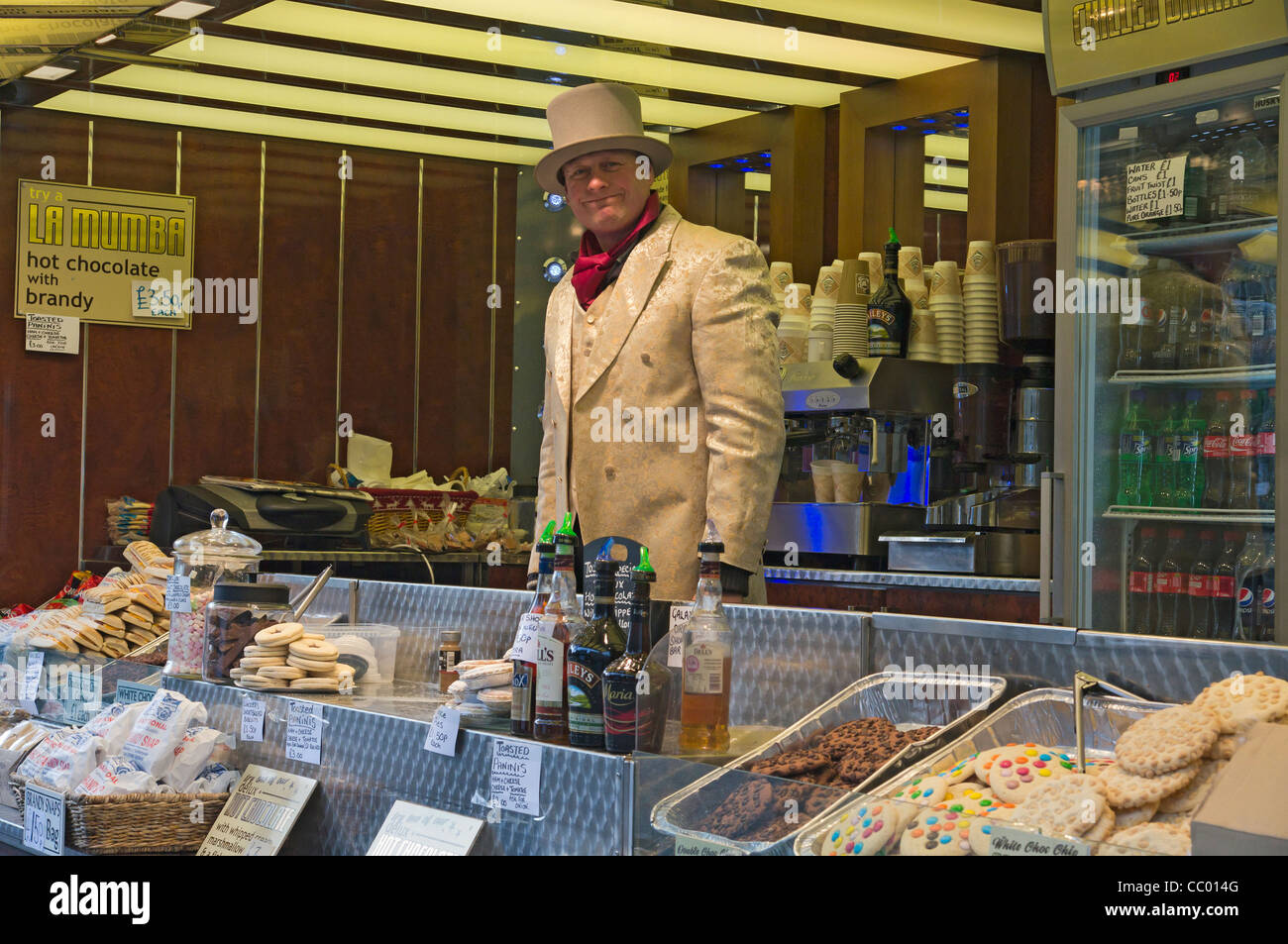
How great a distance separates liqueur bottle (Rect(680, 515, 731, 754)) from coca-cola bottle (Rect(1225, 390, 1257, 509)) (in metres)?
2.67

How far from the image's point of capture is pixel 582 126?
2.73 m

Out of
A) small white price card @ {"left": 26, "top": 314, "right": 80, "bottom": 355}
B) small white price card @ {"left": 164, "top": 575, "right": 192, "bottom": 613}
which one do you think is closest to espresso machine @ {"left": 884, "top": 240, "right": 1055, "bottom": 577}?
small white price card @ {"left": 164, "top": 575, "right": 192, "bottom": 613}

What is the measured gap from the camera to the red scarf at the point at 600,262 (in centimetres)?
277

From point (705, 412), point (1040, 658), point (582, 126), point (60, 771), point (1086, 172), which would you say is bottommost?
point (60, 771)

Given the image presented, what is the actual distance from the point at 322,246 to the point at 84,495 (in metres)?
1.69

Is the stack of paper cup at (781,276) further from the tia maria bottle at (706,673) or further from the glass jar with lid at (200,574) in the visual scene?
the tia maria bottle at (706,673)

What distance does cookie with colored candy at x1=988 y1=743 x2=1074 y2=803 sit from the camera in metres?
1.32

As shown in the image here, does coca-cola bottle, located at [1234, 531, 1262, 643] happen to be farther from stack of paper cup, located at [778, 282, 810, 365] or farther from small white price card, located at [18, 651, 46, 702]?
small white price card, located at [18, 651, 46, 702]

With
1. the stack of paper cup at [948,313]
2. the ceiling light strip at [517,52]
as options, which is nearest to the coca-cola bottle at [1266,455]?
the stack of paper cup at [948,313]

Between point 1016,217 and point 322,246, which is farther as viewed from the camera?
point 322,246

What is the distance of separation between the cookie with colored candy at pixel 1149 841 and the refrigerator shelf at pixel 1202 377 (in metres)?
2.89
